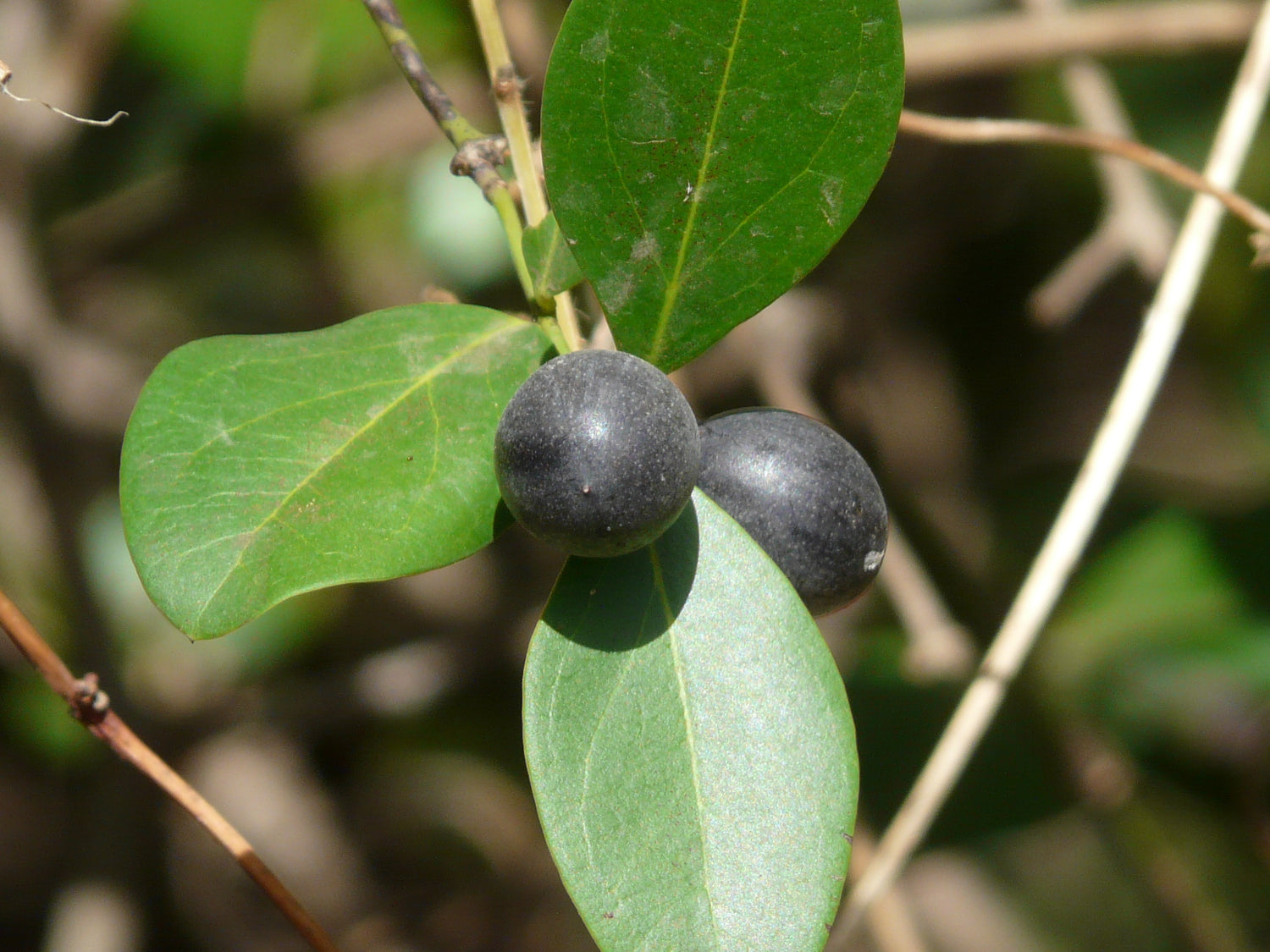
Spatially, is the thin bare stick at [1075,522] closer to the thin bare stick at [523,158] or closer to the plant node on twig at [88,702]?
the thin bare stick at [523,158]

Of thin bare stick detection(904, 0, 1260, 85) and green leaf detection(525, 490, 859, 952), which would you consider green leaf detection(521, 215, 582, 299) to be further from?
thin bare stick detection(904, 0, 1260, 85)

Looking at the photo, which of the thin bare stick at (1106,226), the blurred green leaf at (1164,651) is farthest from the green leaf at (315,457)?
the blurred green leaf at (1164,651)

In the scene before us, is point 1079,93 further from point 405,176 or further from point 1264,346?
point 405,176

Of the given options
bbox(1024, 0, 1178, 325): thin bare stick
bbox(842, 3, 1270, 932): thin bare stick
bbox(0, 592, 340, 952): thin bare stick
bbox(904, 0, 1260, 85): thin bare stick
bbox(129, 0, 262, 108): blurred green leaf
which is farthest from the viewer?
bbox(129, 0, 262, 108): blurred green leaf

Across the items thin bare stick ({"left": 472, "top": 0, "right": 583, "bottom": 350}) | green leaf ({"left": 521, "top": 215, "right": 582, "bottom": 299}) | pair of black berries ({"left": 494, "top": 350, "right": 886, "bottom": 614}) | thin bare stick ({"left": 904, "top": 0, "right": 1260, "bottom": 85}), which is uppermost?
thin bare stick ({"left": 472, "top": 0, "right": 583, "bottom": 350})

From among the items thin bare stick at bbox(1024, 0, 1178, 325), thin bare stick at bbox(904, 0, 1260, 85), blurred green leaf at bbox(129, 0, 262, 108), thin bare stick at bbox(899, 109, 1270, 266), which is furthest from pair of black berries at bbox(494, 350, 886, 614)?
blurred green leaf at bbox(129, 0, 262, 108)

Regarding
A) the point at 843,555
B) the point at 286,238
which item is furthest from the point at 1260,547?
the point at 286,238

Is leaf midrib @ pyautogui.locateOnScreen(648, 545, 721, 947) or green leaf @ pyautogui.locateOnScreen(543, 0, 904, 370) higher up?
green leaf @ pyautogui.locateOnScreen(543, 0, 904, 370)
